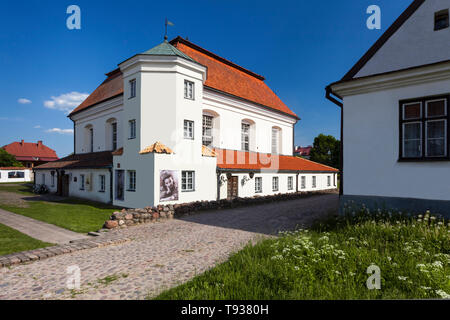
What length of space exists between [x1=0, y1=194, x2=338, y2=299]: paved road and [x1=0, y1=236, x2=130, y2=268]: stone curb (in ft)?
0.79

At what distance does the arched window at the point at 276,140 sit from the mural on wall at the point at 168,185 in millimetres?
14194

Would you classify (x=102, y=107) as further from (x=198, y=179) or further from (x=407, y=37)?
(x=407, y=37)

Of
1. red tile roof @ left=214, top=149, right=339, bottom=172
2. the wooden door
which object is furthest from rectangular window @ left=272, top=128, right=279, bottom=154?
the wooden door

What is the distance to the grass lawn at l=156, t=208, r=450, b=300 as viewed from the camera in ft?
12.3

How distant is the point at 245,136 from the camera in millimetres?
22094

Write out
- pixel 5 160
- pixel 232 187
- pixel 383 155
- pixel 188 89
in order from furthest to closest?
pixel 5 160 < pixel 232 187 < pixel 188 89 < pixel 383 155

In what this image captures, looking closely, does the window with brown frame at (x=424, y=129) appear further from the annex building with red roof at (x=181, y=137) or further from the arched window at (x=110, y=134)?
the arched window at (x=110, y=134)

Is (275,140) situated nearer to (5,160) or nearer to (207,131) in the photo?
(207,131)

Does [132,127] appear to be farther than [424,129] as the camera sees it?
Yes

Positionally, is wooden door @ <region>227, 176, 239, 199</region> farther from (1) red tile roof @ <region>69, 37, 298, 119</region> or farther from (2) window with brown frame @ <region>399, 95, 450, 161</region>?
(2) window with brown frame @ <region>399, 95, 450, 161</region>

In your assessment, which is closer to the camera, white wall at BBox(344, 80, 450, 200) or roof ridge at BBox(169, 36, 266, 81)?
white wall at BBox(344, 80, 450, 200)

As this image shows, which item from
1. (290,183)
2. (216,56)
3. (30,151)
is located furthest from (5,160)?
(290,183)

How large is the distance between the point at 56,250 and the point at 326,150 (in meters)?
48.5
